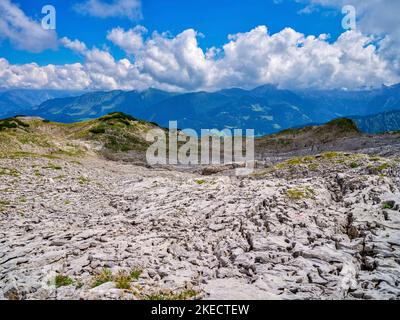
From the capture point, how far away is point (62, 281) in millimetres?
11820

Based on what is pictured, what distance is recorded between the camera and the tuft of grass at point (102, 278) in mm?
11450

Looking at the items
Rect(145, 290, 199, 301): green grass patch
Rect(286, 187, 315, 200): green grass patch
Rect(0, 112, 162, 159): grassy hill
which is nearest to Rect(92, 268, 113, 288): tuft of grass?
Rect(145, 290, 199, 301): green grass patch

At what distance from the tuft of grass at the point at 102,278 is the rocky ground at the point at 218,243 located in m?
0.07

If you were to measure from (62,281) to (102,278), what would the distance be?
5.09ft

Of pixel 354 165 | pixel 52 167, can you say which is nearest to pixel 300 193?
pixel 354 165

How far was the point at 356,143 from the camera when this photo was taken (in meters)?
88.5

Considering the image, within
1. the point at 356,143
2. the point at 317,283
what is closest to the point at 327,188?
the point at 317,283

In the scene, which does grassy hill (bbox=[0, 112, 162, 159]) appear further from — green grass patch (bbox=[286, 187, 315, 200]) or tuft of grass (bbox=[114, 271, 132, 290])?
tuft of grass (bbox=[114, 271, 132, 290])

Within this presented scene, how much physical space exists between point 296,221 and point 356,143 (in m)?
82.3

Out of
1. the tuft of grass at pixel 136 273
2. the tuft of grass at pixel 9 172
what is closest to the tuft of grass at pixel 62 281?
the tuft of grass at pixel 136 273

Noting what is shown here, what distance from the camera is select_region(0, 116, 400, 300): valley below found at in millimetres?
11422

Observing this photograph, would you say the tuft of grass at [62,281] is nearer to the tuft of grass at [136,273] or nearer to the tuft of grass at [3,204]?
the tuft of grass at [136,273]

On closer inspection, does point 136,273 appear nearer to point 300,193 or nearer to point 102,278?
point 102,278
